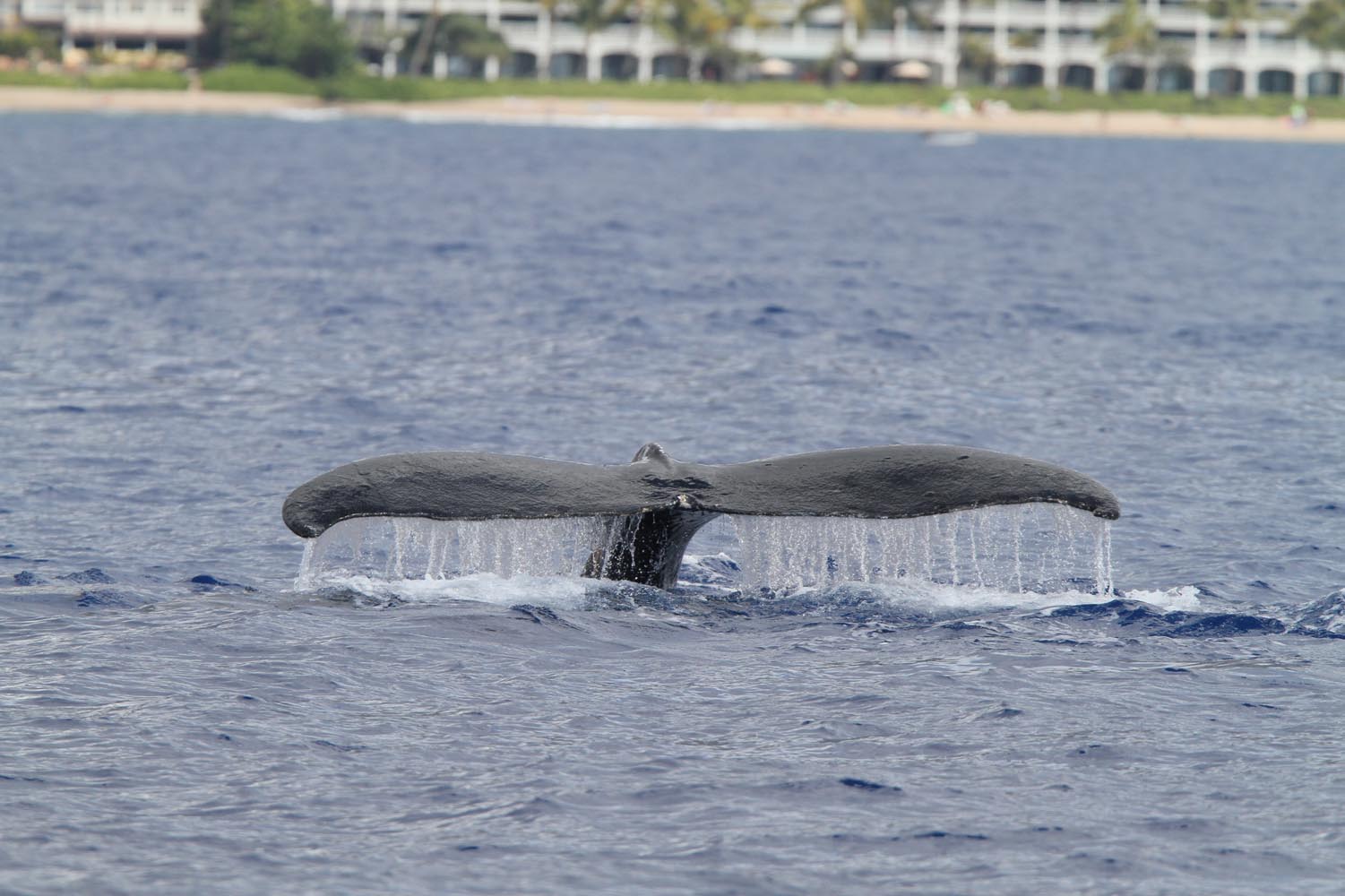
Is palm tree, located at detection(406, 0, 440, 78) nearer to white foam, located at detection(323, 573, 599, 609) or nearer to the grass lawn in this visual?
the grass lawn

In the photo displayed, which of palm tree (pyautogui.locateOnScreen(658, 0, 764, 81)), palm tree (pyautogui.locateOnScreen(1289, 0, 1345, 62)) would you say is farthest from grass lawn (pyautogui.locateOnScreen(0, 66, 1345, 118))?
palm tree (pyautogui.locateOnScreen(1289, 0, 1345, 62))

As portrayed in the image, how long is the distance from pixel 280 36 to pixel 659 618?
97.9 metres

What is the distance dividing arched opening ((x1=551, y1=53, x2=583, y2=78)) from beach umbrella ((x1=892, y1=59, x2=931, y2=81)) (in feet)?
63.5

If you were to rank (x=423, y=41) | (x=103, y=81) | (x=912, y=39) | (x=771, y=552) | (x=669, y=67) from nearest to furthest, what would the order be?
(x=771, y=552), (x=103, y=81), (x=423, y=41), (x=912, y=39), (x=669, y=67)

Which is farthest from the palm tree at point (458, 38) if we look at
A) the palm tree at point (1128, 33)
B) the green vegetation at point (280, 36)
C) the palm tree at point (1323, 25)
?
the palm tree at point (1323, 25)

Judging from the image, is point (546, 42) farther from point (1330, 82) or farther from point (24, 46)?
point (1330, 82)

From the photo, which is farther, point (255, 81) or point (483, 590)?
point (255, 81)

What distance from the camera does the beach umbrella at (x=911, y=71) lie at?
112812 millimetres

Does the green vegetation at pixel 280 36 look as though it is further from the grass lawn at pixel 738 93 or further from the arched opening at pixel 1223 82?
the arched opening at pixel 1223 82

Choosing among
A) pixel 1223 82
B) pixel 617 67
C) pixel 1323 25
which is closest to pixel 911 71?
pixel 617 67

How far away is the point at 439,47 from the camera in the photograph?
364ft

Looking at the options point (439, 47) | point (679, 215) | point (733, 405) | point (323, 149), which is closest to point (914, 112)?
point (439, 47)

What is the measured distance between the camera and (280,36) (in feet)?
339

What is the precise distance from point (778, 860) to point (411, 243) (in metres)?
30.2
